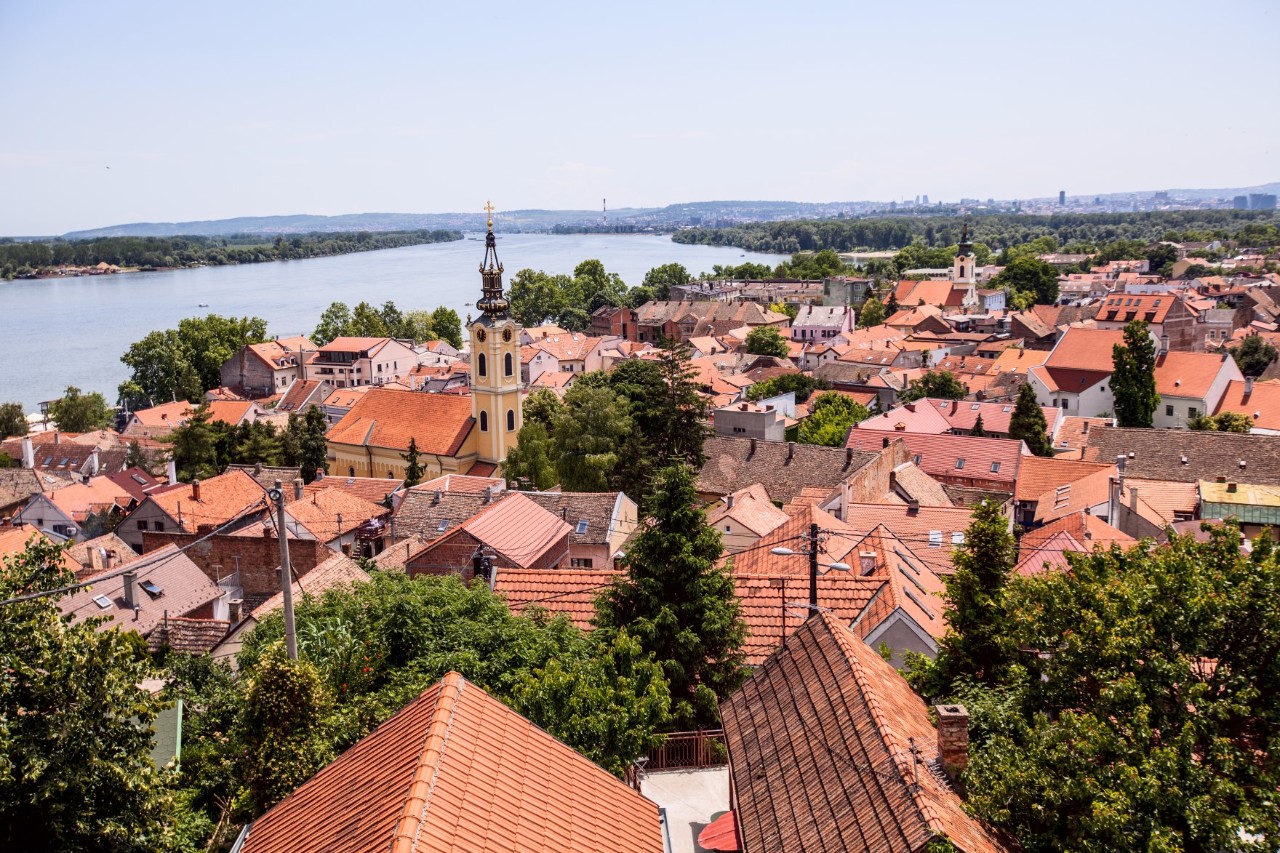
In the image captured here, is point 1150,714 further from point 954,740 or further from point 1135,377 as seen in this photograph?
point 1135,377

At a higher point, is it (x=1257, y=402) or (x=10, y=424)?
(x=1257, y=402)

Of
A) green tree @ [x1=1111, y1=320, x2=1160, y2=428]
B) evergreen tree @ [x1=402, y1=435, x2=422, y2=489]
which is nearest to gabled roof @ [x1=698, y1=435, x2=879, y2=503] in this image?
evergreen tree @ [x1=402, y1=435, x2=422, y2=489]

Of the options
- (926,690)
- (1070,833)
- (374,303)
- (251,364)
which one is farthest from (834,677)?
(374,303)

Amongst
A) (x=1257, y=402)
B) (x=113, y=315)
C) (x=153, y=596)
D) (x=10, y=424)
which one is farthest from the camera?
(x=113, y=315)

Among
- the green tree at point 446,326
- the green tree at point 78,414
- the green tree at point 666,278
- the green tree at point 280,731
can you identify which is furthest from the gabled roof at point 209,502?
the green tree at point 666,278

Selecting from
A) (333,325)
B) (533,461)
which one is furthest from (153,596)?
(333,325)

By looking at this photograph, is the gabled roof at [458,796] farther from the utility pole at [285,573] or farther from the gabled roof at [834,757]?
the utility pole at [285,573]

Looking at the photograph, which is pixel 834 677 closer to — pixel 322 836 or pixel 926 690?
pixel 926 690
